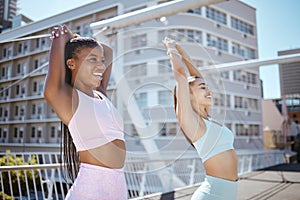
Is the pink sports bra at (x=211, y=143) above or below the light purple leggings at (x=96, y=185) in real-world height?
above

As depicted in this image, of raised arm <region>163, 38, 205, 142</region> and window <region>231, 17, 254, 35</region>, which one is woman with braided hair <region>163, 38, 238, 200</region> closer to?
raised arm <region>163, 38, 205, 142</region>

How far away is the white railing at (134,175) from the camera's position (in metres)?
2.41

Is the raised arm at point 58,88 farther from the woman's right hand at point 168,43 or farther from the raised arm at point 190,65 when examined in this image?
the raised arm at point 190,65

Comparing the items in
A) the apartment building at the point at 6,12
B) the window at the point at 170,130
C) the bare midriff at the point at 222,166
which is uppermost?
the apartment building at the point at 6,12

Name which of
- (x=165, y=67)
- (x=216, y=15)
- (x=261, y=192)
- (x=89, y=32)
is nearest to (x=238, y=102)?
(x=216, y=15)

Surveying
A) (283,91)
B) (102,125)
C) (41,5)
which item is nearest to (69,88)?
(102,125)

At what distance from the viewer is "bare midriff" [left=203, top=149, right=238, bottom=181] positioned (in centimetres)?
108

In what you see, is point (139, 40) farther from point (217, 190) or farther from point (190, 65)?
point (217, 190)

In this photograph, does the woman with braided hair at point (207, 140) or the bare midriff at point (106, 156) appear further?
the woman with braided hair at point (207, 140)

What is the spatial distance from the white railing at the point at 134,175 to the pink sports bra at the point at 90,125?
8.2 inches

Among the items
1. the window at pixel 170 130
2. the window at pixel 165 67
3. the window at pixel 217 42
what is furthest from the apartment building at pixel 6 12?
the window at pixel 217 42

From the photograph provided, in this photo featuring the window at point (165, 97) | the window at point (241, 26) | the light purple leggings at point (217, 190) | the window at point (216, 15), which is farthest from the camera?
the window at point (241, 26)

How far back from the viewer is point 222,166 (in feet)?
3.53

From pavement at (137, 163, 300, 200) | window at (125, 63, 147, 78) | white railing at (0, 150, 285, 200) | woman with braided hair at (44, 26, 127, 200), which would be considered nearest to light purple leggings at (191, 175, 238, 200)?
white railing at (0, 150, 285, 200)
